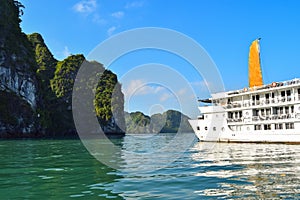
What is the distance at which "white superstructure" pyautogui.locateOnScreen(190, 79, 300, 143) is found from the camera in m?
24.8

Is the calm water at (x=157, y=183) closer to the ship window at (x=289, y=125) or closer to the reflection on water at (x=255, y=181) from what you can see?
the reflection on water at (x=255, y=181)

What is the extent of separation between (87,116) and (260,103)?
7968 cm

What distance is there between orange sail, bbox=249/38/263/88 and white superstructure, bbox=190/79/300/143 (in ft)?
21.5

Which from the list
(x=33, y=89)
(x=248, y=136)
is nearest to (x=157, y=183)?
(x=248, y=136)

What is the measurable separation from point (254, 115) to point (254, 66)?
376 inches

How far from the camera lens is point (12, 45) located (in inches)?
2594

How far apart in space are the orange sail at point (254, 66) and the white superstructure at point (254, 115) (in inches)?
258

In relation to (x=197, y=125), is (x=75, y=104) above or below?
above

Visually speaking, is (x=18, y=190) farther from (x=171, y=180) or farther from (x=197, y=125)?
(x=197, y=125)

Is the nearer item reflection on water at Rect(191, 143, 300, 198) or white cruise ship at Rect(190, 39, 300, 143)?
reflection on water at Rect(191, 143, 300, 198)

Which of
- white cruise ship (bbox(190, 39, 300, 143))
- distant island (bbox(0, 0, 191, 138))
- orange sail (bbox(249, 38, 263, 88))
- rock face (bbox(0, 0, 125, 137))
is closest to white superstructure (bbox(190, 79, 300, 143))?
white cruise ship (bbox(190, 39, 300, 143))

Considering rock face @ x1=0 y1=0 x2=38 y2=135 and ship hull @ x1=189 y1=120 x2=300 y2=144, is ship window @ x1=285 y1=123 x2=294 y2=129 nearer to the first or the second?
ship hull @ x1=189 y1=120 x2=300 y2=144

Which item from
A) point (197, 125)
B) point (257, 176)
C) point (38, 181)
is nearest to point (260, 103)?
point (197, 125)

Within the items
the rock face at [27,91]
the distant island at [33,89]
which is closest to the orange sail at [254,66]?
the distant island at [33,89]
